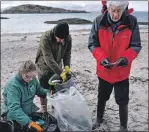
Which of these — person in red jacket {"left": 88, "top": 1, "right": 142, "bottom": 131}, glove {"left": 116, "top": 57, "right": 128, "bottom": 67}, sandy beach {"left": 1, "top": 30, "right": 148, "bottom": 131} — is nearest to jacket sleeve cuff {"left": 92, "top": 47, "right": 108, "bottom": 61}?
person in red jacket {"left": 88, "top": 1, "right": 142, "bottom": 131}

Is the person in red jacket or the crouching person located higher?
the person in red jacket

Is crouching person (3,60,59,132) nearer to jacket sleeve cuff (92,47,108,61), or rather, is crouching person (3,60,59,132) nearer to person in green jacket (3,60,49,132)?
person in green jacket (3,60,49,132)

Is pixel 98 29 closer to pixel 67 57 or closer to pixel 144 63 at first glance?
pixel 67 57

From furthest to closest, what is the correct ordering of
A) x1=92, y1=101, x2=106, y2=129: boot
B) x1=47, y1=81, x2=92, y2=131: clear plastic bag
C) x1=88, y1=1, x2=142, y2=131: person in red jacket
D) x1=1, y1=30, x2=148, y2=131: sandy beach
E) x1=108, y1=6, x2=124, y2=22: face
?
x1=1, y1=30, x2=148, y2=131: sandy beach, x1=92, y1=101, x2=106, y2=129: boot, x1=47, y1=81, x2=92, y2=131: clear plastic bag, x1=88, y1=1, x2=142, y2=131: person in red jacket, x1=108, y1=6, x2=124, y2=22: face

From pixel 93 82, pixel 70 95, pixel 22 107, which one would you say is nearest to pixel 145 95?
pixel 93 82

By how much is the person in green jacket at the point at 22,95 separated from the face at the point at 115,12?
993mm

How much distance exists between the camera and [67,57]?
4.26 metres

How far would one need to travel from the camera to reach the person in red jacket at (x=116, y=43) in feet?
11.6

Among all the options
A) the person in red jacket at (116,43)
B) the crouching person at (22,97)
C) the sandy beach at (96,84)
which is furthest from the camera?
the sandy beach at (96,84)

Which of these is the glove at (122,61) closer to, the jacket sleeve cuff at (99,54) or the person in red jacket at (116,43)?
the person in red jacket at (116,43)

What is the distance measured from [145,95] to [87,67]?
254 centimetres

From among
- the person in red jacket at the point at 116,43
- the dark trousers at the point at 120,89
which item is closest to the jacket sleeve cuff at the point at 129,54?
the person in red jacket at the point at 116,43

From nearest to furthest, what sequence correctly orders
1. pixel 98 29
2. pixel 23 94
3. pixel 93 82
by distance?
pixel 23 94
pixel 98 29
pixel 93 82

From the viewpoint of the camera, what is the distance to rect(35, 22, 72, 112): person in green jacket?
12.3 feet
